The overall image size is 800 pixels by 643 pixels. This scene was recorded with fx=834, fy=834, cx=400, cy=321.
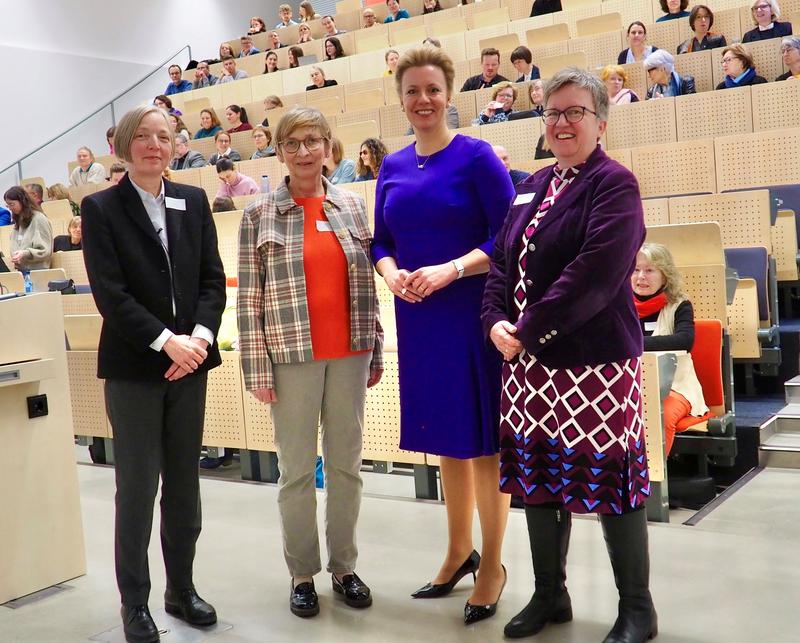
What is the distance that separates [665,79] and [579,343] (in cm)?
458

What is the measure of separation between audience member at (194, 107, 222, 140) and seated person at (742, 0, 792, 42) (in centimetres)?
511

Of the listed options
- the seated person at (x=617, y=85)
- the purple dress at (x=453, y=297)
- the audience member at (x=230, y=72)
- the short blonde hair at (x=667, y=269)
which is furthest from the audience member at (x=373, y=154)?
the audience member at (x=230, y=72)

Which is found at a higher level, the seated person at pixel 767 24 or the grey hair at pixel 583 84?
the seated person at pixel 767 24

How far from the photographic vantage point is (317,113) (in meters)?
2.11

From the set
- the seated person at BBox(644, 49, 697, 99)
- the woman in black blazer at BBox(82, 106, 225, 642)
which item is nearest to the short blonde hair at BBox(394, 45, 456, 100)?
the woman in black blazer at BBox(82, 106, 225, 642)

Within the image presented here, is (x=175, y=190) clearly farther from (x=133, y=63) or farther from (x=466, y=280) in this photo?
(x=133, y=63)

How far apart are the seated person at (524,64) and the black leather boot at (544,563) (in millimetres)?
5524

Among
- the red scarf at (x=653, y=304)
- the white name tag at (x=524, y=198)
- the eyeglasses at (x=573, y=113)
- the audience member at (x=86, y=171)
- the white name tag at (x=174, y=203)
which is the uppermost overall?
the audience member at (x=86, y=171)

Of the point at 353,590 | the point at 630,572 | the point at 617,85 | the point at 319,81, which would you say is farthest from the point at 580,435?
the point at 319,81

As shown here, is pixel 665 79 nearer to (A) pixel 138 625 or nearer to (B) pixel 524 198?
(B) pixel 524 198

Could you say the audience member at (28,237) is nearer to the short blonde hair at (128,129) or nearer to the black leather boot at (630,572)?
the short blonde hair at (128,129)

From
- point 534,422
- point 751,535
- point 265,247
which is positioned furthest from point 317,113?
point 751,535

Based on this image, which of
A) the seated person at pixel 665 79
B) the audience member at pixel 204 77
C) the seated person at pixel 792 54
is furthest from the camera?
the audience member at pixel 204 77

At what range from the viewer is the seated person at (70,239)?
257 inches
